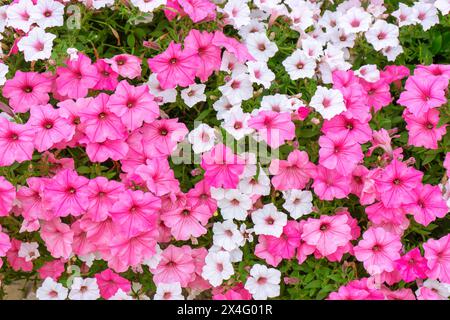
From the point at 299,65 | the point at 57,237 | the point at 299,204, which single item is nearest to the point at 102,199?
the point at 57,237

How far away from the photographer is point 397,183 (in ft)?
7.80

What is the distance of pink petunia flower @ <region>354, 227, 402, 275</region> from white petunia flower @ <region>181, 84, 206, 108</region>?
0.86m

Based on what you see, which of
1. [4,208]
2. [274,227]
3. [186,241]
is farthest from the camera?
[186,241]

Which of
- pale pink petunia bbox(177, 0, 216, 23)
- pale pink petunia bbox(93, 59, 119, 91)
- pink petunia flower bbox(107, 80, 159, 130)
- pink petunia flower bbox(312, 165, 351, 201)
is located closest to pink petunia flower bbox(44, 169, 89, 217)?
pink petunia flower bbox(107, 80, 159, 130)

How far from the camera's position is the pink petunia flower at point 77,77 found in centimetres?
242

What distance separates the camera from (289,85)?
2.63m

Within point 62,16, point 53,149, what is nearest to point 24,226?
point 53,149

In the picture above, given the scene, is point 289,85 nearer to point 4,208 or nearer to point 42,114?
point 42,114

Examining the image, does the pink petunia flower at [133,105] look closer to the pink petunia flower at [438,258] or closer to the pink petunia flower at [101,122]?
the pink petunia flower at [101,122]

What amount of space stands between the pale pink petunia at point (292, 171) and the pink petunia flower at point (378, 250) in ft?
1.07

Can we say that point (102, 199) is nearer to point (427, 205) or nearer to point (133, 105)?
point (133, 105)

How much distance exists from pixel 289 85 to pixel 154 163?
72 cm

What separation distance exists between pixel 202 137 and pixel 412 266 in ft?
3.16

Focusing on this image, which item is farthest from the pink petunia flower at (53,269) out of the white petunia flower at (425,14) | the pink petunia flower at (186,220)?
the white petunia flower at (425,14)
